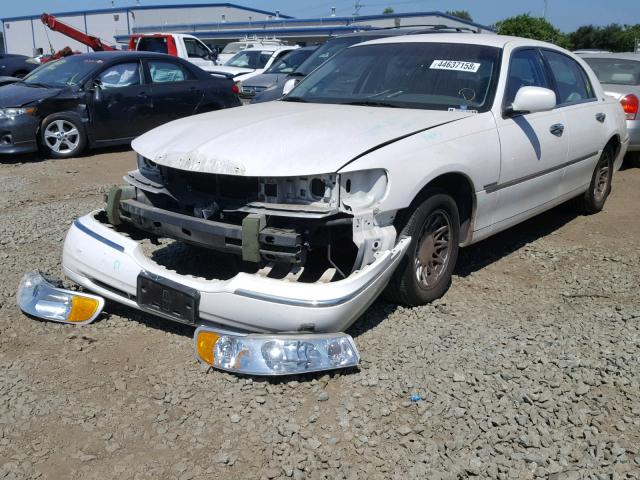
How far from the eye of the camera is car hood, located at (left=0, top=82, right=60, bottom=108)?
9.16 metres

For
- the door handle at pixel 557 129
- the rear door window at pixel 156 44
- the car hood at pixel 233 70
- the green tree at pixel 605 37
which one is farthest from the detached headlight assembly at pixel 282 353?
the green tree at pixel 605 37

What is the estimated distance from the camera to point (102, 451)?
2.82 meters

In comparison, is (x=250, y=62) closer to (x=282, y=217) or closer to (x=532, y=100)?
(x=532, y=100)

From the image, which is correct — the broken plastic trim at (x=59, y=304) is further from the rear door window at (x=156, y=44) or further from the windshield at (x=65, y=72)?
the rear door window at (x=156, y=44)

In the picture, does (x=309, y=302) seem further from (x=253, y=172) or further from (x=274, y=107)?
(x=274, y=107)

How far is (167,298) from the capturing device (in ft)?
11.6

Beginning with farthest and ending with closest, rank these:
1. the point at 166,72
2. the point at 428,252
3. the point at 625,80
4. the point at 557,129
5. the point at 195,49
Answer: the point at 195,49 < the point at 166,72 < the point at 625,80 < the point at 557,129 < the point at 428,252

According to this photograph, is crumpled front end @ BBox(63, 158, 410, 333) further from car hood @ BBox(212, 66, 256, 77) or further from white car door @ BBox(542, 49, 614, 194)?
car hood @ BBox(212, 66, 256, 77)

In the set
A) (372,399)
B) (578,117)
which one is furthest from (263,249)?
(578,117)

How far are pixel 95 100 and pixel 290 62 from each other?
5384 mm

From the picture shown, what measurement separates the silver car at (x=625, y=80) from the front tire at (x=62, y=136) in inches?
289

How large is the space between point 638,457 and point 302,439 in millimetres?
1412

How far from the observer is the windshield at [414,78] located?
4.59 metres

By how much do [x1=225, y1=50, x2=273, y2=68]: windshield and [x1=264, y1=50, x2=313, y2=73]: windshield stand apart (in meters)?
2.78
